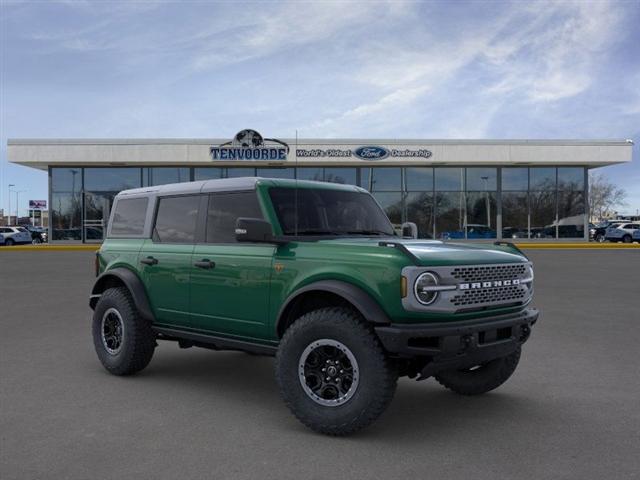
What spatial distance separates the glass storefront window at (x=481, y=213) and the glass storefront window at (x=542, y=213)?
2.55 meters

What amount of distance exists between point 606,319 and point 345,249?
6.97 metres

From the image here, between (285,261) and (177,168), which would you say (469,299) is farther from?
(177,168)

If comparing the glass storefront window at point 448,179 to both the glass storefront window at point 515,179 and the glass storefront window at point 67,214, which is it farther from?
the glass storefront window at point 67,214

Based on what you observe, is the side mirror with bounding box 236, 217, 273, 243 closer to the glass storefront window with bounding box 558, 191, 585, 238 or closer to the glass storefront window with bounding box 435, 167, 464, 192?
the glass storefront window with bounding box 435, 167, 464, 192

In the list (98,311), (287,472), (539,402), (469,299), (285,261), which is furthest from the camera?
(98,311)

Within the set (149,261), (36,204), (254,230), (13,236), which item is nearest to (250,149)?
(13,236)

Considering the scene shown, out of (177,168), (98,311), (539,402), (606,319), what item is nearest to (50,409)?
(98,311)

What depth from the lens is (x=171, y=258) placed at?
612 centimetres

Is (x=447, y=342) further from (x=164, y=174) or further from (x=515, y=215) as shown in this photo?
(x=515, y=215)

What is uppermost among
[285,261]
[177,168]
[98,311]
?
[177,168]

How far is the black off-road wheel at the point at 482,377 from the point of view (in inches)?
220

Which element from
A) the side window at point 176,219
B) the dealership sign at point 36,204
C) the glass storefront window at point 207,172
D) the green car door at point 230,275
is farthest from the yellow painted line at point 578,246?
the dealership sign at point 36,204

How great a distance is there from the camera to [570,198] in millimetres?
40656

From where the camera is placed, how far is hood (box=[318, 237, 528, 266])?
452cm
